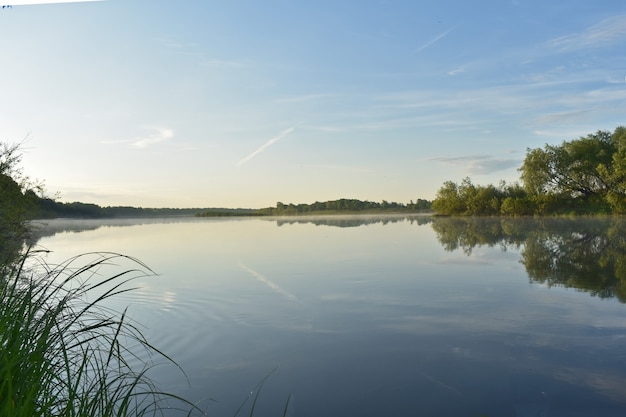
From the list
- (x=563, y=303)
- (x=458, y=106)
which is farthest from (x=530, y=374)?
(x=458, y=106)

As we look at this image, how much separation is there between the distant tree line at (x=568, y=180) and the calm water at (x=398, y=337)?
2503cm

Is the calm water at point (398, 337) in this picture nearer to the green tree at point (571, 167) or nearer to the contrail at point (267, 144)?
the contrail at point (267, 144)

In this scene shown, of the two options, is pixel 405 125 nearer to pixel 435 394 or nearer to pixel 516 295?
pixel 516 295

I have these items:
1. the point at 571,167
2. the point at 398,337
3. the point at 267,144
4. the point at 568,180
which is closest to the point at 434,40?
the point at 398,337

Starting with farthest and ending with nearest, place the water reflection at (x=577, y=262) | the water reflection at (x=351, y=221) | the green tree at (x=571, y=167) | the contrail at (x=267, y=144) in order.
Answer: the green tree at (x=571, y=167) → the water reflection at (x=351, y=221) → the contrail at (x=267, y=144) → the water reflection at (x=577, y=262)

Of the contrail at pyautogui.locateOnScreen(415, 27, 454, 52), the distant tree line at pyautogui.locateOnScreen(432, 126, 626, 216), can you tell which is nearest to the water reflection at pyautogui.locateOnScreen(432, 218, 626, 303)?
the contrail at pyautogui.locateOnScreen(415, 27, 454, 52)

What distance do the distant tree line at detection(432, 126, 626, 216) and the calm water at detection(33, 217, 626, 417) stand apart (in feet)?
82.1

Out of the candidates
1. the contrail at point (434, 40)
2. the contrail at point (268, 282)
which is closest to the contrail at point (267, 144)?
the contrail at point (434, 40)

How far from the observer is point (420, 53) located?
1331 centimetres

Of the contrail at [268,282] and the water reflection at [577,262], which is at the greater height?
the water reflection at [577,262]

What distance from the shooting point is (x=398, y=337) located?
11.5 ft

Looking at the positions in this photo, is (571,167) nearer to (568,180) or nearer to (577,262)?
(568,180)

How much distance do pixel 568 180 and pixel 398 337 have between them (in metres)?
32.3

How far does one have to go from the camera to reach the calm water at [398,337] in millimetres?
2436
